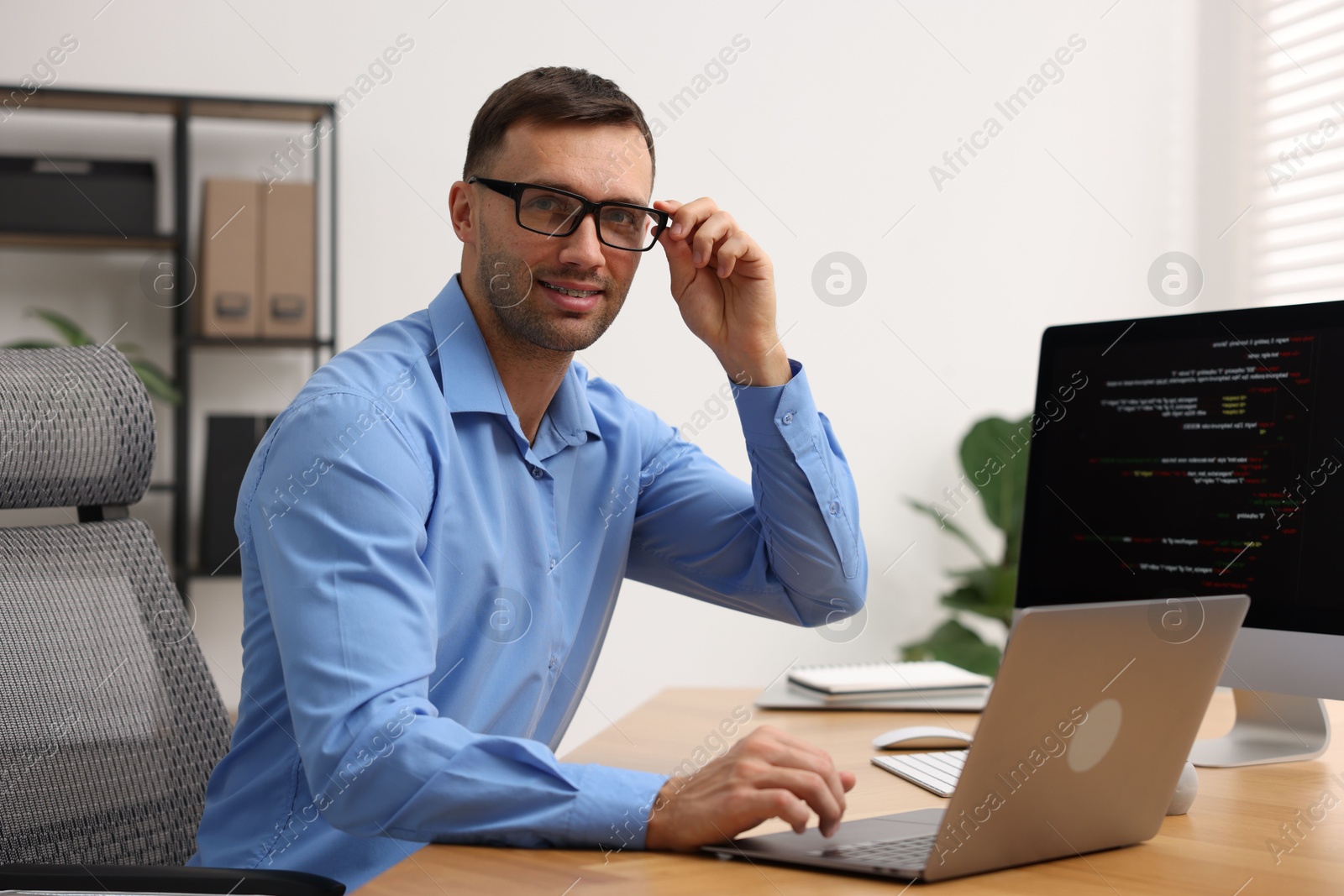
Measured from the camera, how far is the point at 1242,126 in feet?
10.2

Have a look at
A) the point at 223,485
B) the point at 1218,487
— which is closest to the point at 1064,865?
the point at 1218,487

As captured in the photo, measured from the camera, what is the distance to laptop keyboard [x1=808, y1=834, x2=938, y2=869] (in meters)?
0.79

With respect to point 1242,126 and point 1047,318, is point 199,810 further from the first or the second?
point 1242,126

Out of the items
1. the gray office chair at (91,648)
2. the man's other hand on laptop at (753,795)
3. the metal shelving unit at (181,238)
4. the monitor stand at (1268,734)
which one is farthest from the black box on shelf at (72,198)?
the monitor stand at (1268,734)

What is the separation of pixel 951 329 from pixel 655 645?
1.30m

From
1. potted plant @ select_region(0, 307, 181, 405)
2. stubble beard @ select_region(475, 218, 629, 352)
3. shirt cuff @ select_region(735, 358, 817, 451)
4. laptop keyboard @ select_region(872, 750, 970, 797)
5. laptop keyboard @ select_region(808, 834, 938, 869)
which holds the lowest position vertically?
laptop keyboard @ select_region(872, 750, 970, 797)

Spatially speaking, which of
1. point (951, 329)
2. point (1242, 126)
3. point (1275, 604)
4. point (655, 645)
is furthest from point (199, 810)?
point (1242, 126)

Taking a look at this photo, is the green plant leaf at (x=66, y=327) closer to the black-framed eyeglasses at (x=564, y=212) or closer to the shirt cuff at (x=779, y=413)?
the black-framed eyeglasses at (x=564, y=212)

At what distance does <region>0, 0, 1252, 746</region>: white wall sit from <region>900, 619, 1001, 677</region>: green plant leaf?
17 cm

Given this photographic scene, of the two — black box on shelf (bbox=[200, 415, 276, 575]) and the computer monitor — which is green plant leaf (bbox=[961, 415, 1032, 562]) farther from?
black box on shelf (bbox=[200, 415, 276, 575])

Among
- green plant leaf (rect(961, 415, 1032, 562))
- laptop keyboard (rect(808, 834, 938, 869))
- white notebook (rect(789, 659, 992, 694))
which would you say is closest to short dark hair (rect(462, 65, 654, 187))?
white notebook (rect(789, 659, 992, 694))

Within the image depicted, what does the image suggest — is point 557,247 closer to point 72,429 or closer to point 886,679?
point 72,429

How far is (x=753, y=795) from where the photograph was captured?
0.82 metres

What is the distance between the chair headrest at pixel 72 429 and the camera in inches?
47.2
